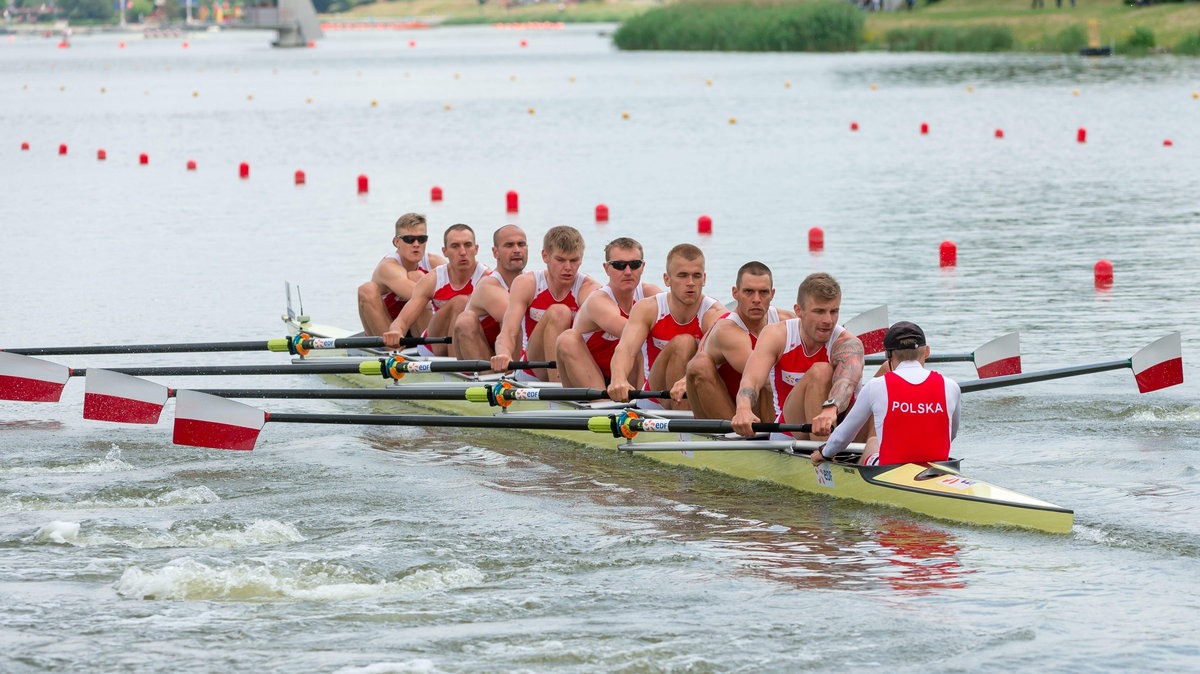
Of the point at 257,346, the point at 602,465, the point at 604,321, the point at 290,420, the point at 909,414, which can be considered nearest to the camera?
the point at 909,414

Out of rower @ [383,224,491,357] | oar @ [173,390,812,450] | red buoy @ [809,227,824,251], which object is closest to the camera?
oar @ [173,390,812,450]

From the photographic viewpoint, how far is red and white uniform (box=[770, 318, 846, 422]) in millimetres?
8883

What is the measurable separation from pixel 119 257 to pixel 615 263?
13242 millimetres

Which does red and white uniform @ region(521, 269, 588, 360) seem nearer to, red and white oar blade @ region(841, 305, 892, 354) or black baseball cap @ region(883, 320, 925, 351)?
red and white oar blade @ region(841, 305, 892, 354)

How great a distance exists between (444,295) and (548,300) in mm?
1379

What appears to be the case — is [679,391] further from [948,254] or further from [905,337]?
[948,254]

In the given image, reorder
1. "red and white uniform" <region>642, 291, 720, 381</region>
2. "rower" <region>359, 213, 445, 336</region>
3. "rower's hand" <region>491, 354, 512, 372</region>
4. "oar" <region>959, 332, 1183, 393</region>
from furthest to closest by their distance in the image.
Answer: "rower" <region>359, 213, 445, 336</region> → "rower's hand" <region>491, 354, 512, 372</region> → "oar" <region>959, 332, 1183, 393</region> → "red and white uniform" <region>642, 291, 720, 381</region>

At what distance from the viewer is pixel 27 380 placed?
11297mm

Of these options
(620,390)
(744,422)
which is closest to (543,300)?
(620,390)

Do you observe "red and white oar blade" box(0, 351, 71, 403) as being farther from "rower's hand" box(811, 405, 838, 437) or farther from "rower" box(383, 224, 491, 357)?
"rower's hand" box(811, 405, 838, 437)

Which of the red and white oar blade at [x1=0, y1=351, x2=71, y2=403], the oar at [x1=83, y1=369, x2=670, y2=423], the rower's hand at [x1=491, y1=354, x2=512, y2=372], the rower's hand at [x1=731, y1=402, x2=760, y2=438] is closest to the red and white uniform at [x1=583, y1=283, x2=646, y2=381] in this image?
the oar at [x1=83, y1=369, x2=670, y2=423]

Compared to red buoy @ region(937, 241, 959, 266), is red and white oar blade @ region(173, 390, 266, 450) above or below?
below

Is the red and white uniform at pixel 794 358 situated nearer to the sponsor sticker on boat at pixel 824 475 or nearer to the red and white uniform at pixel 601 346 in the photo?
the sponsor sticker on boat at pixel 824 475

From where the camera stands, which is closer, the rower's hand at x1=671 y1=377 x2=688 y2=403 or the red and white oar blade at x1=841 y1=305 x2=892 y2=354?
the rower's hand at x1=671 y1=377 x2=688 y2=403
